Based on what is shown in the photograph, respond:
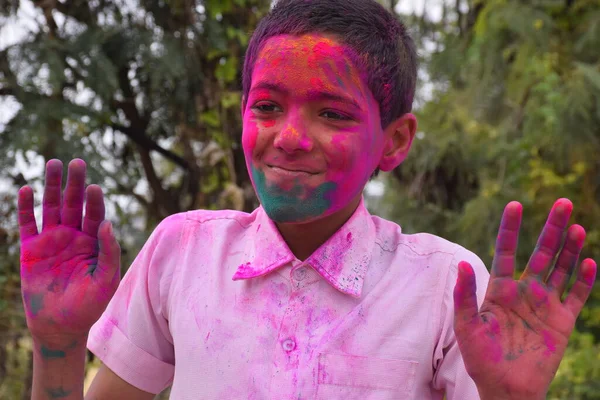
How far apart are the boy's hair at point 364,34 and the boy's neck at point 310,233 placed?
9.5 inches

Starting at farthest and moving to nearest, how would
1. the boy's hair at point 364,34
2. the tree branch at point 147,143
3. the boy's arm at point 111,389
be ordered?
the tree branch at point 147,143 → the boy's arm at point 111,389 → the boy's hair at point 364,34

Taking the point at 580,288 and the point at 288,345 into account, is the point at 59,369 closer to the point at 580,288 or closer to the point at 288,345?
the point at 288,345

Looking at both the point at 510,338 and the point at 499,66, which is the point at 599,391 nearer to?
the point at 499,66

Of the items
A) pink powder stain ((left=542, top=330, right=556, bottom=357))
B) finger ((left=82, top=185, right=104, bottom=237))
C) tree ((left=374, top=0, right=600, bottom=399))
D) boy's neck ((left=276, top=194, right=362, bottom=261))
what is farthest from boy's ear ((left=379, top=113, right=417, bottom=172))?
tree ((left=374, top=0, right=600, bottom=399))

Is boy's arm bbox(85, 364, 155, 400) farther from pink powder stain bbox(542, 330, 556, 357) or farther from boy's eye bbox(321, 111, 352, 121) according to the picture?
pink powder stain bbox(542, 330, 556, 357)

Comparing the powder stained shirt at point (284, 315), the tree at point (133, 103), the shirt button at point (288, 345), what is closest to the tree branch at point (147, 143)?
the tree at point (133, 103)

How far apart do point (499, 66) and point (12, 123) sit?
10.5 ft

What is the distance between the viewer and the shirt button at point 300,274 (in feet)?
5.05

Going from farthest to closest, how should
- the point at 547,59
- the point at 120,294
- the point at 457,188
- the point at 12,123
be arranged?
1. the point at 457,188
2. the point at 547,59
3. the point at 12,123
4. the point at 120,294

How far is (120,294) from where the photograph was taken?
65.2 inches

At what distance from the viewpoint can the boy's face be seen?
148cm

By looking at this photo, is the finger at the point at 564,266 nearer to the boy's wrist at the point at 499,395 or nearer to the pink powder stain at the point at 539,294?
the pink powder stain at the point at 539,294

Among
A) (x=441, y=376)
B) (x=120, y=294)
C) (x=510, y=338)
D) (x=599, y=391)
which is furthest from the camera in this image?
(x=599, y=391)

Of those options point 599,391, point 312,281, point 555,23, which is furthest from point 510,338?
point 555,23
